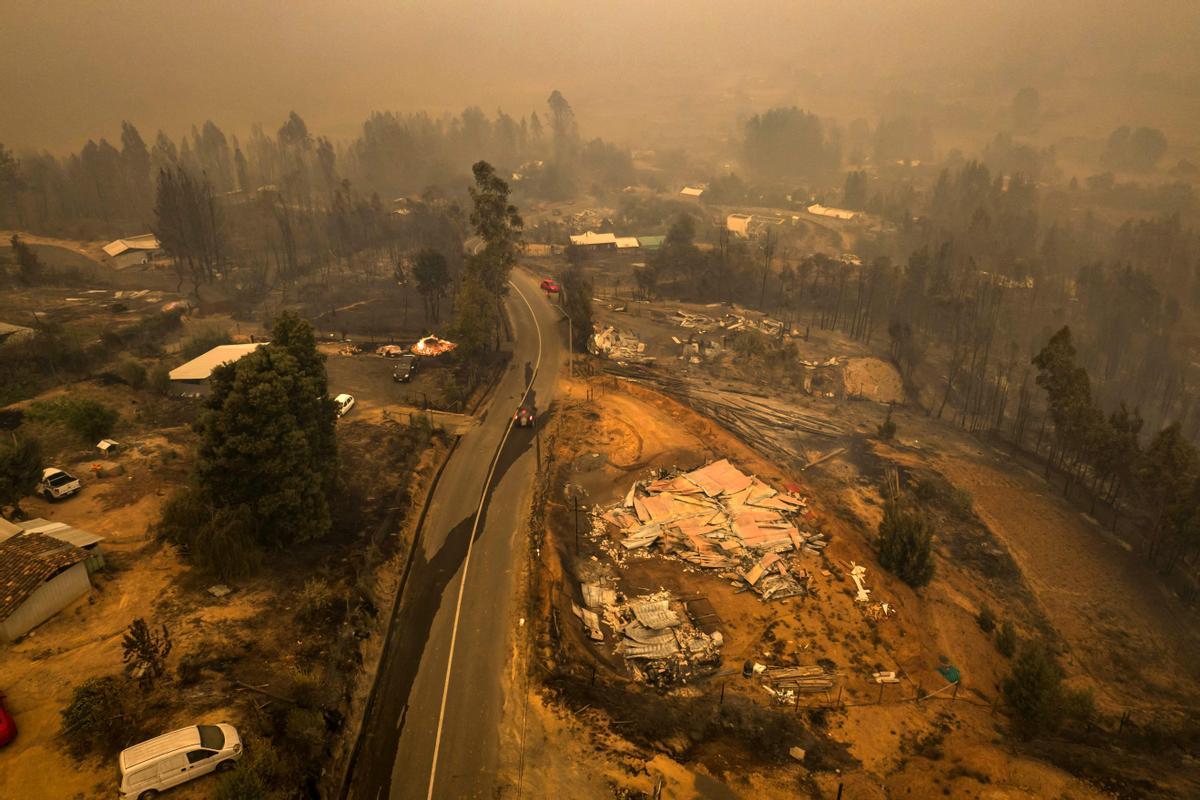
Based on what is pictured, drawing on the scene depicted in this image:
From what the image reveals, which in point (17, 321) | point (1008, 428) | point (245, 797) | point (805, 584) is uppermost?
point (17, 321)

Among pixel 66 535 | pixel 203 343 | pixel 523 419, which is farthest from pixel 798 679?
pixel 203 343

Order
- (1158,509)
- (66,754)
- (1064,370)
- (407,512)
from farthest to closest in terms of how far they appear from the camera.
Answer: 1. (1064,370)
2. (1158,509)
3. (407,512)
4. (66,754)

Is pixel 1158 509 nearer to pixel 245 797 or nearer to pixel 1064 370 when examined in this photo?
pixel 1064 370

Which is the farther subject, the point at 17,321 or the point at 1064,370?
the point at 17,321

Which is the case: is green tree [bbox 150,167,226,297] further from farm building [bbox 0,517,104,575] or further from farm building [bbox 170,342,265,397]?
farm building [bbox 0,517,104,575]

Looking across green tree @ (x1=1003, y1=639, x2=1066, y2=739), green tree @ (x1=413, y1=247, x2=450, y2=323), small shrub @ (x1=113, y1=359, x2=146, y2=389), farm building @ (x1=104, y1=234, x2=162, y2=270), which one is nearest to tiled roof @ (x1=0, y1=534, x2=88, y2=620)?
small shrub @ (x1=113, y1=359, x2=146, y2=389)

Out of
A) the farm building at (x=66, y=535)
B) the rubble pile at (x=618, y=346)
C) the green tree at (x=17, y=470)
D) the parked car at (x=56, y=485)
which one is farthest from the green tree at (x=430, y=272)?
the farm building at (x=66, y=535)

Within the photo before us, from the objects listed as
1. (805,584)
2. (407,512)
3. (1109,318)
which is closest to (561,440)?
(407,512)

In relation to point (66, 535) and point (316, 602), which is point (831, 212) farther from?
point (66, 535)
